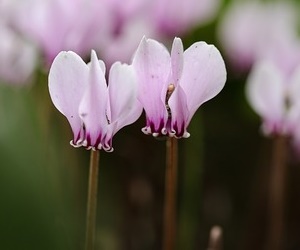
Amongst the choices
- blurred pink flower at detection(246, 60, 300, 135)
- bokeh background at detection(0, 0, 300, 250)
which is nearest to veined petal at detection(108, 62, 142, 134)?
bokeh background at detection(0, 0, 300, 250)

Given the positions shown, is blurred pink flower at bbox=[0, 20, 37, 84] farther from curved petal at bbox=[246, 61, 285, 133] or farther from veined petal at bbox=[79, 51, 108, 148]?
veined petal at bbox=[79, 51, 108, 148]

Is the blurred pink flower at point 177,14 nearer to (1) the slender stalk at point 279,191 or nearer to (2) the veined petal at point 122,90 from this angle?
(1) the slender stalk at point 279,191

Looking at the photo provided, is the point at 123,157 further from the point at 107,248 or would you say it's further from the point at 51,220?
→ the point at 51,220

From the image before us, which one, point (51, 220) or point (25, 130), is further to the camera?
point (25, 130)

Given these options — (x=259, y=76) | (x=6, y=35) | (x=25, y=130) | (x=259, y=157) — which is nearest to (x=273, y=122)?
(x=259, y=76)

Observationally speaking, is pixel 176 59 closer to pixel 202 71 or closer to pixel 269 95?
pixel 202 71

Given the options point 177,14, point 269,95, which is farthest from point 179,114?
point 177,14
